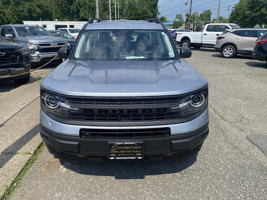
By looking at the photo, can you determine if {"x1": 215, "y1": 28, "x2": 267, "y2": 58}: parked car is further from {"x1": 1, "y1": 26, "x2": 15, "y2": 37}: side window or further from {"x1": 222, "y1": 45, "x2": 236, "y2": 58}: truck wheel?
{"x1": 1, "y1": 26, "x2": 15, "y2": 37}: side window

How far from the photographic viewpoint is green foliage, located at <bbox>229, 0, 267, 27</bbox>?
51.8 metres

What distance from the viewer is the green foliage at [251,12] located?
2039 inches

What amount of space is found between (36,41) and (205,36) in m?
12.3

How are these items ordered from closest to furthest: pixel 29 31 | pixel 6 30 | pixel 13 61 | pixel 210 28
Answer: pixel 13 61, pixel 6 30, pixel 29 31, pixel 210 28

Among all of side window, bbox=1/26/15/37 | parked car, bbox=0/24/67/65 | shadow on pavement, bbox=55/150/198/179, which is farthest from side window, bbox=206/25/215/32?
shadow on pavement, bbox=55/150/198/179

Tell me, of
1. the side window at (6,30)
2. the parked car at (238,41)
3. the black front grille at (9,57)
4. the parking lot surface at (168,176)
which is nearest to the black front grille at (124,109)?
the parking lot surface at (168,176)

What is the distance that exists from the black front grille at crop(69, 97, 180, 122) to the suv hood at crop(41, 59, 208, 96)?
0.25 ft

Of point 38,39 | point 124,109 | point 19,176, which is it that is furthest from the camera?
point 38,39

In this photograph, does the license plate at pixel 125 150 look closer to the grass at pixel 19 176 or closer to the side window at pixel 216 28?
the grass at pixel 19 176

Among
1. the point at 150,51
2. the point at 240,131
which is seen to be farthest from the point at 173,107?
the point at 240,131

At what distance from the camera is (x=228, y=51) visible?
13875 millimetres

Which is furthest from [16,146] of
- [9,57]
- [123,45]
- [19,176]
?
[9,57]

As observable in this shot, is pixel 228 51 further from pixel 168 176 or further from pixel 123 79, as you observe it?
pixel 123 79

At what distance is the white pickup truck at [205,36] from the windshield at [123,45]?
14.3 meters
